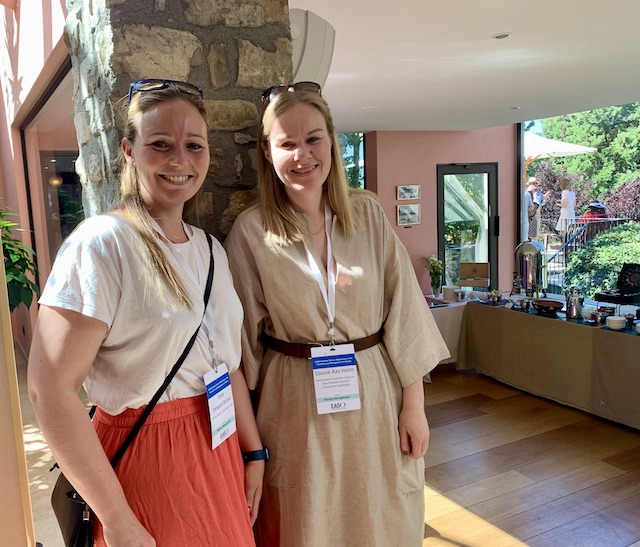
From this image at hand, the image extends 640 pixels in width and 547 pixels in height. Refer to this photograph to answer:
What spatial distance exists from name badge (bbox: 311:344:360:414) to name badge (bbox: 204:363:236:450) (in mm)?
269

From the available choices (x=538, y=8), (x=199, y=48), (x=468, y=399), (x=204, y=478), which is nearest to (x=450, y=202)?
(x=468, y=399)

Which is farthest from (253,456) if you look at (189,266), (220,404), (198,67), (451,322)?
(451,322)

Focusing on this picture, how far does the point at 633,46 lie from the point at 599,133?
46.2 ft

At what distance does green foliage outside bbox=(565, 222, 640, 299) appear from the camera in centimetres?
952

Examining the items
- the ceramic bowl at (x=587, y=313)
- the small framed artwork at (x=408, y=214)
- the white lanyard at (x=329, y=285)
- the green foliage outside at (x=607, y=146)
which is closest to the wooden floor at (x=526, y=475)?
the ceramic bowl at (x=587, y=313)

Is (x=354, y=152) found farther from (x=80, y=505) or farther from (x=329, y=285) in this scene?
(x=80, y=505)

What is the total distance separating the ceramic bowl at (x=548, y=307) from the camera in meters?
4.76

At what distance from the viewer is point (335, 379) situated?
60.4 inches

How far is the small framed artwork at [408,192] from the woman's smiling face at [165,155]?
7692 millimetres

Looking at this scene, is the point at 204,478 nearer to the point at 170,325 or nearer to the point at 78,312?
the point at 170,325

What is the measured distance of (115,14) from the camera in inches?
62.9

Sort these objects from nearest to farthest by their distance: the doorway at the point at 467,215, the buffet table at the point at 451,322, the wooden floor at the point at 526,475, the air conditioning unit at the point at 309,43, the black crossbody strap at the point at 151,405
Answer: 1. the black crossbody strap at the point at 151,405
2. the air conditioning unit at the point at 309,43
3. the wooden floor at the point at 526,475
4. the buffet table at the point at 451,322
5. the doorway at the point at 467,215

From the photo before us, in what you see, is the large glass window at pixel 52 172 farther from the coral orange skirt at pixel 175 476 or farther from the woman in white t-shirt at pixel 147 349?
the coral orange skirt at pixel 175 476

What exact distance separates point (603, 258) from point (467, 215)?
2.55 meters
